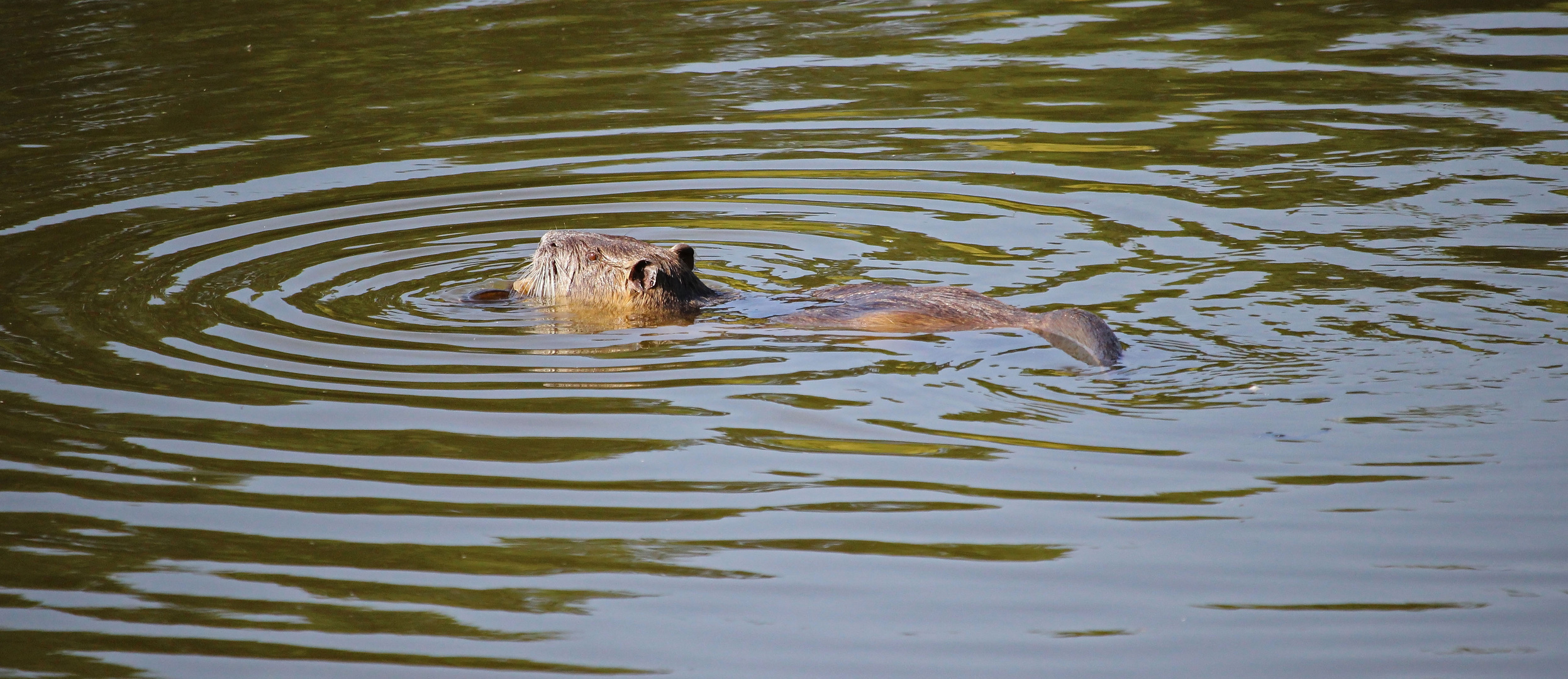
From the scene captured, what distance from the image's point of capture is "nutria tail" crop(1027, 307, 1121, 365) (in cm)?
584

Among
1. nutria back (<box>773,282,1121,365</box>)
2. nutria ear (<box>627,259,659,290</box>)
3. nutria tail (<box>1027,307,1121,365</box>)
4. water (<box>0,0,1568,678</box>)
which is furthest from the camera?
nutria ear (<box>627,259,659,290</box>)

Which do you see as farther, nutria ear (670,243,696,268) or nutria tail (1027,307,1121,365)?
nutria ear (670,243,696,268)

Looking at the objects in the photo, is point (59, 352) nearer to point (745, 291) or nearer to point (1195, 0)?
point (745, 291)

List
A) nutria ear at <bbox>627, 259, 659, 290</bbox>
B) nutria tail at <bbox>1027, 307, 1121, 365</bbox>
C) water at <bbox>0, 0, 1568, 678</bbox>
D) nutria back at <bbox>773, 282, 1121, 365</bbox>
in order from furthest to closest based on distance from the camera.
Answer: nutria ear at <bbox>627, 259, 659, 290</bbox>, nutria back at <bbox>773, 282, 1121, 365</bbox>, nutria tail at <bbox>1027, 307, 1121, 365</bbox>, water at <bbox>0, 0, 1568, 678</bbox>

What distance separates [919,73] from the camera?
12383 mm

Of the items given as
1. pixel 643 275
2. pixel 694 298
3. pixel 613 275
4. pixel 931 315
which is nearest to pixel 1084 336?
pixel 931 315

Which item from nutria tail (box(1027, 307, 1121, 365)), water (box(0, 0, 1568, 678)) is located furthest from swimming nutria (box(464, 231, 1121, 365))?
water (box(0, 0, 1568, 678))

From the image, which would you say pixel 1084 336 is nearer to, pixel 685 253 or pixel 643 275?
pixel 685 253

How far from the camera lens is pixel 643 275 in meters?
7.46

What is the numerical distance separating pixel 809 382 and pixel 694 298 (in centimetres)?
165

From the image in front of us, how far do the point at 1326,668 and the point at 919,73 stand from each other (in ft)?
30.4

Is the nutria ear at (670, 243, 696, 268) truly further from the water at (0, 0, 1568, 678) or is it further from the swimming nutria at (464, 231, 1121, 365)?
the water at (0, 0, 1568, 678)

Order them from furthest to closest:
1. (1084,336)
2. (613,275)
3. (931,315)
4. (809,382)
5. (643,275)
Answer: (613,275), (643,275), (931,315), (809,382), (1084,336)

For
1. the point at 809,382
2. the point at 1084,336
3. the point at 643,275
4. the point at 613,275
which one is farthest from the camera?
→ the point at 613,275
